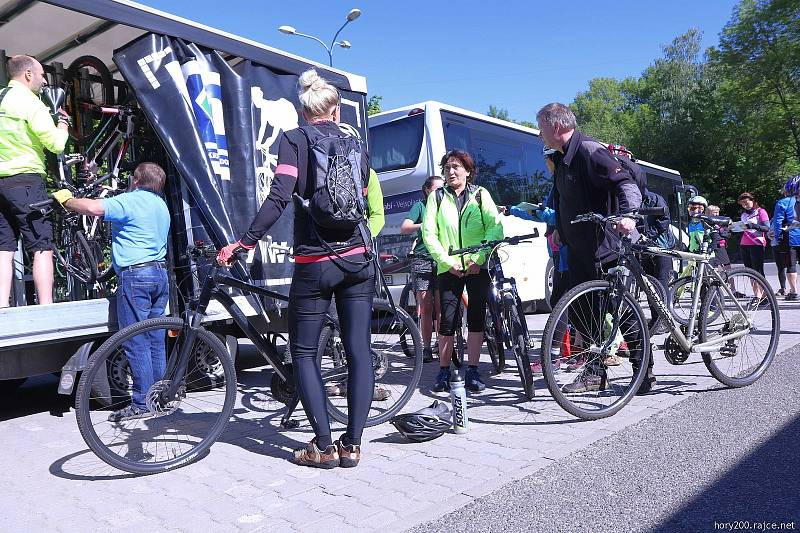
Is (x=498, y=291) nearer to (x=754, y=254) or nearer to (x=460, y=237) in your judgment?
(x=460, y=237)

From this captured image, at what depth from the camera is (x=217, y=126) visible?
213 inches

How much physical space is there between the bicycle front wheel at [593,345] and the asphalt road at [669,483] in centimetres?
34

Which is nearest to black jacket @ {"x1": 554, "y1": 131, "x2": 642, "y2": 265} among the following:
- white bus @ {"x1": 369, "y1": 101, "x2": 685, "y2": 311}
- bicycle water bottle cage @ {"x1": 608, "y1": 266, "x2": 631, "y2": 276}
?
bicycle water bottle cage @ {"x1": 608, "y1": 266, "x2": 631, "y2": 276}

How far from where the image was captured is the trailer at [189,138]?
4746 millimetres

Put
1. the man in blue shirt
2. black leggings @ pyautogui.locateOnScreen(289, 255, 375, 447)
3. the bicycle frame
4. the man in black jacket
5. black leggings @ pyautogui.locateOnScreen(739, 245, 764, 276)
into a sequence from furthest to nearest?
black leggings @ pyautogui.locateOnScreen(739, 245, 764, 276)
the bicycle frame
the man in blue shirt
the man in black jacket
black leggings @ pyautogui.locateOnScreen(289, 255, 375, 447)

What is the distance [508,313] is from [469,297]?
331mm

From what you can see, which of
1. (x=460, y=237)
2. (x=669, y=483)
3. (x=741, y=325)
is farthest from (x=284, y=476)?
(x=741, y=325)

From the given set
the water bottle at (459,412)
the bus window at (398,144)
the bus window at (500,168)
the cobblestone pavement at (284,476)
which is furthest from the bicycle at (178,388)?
the bus window at (500,168)

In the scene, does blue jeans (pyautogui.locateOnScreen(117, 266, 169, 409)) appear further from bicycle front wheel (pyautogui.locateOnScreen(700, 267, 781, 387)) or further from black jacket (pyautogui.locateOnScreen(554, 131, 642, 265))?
bicycle front wheel (pyautogui.locateOnScreen(700, 267, 781, 387))

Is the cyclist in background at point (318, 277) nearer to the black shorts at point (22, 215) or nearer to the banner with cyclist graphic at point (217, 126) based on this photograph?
the banner with cyclist graphic at point (217, 126)

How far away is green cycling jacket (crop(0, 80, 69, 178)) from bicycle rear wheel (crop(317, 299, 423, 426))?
8.90 ft

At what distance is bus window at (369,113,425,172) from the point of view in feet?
30.3

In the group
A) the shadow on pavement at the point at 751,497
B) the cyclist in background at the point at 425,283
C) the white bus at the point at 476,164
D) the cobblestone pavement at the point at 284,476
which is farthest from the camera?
the white bus at the point at 476,164

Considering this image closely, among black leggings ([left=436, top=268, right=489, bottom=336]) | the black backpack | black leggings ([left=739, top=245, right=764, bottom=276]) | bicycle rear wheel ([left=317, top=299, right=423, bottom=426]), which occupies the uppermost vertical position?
the black backpack
